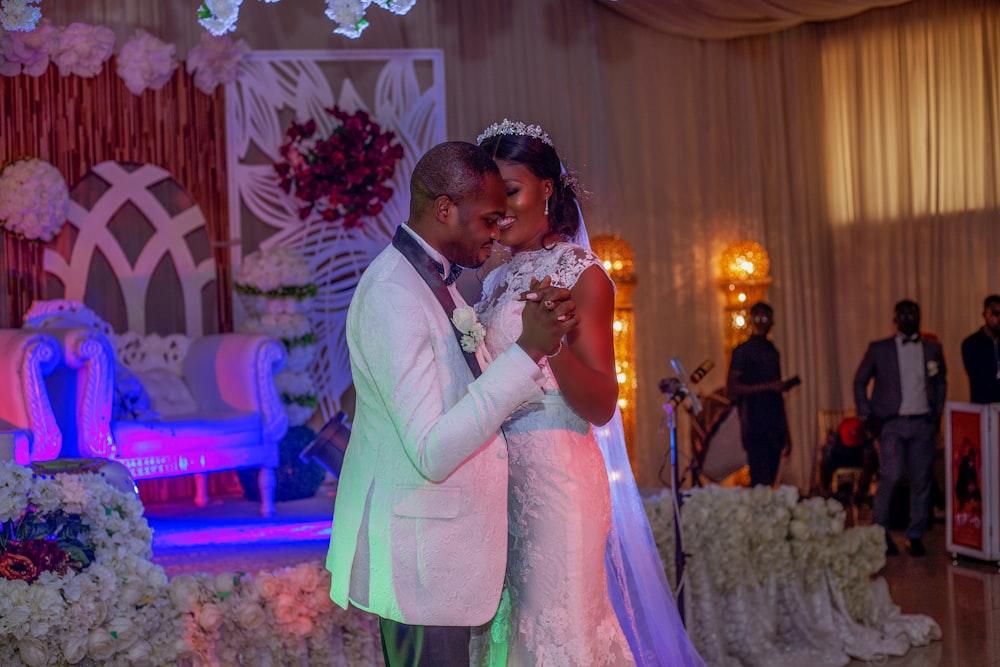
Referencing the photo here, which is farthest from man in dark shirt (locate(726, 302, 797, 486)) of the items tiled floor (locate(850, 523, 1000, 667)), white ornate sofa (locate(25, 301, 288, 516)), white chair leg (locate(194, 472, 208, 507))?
white chair leg (locate(194, 472, 208, 507))

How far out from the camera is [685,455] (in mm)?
9055

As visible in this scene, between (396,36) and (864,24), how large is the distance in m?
3.86

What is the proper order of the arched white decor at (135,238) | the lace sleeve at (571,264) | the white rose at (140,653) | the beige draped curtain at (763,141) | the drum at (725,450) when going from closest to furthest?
the lace sleeve at (571,264)
the white rose at (140,653)
the drum at (725,450)
the arched white decor at (135,238)
the beige draped curtain at (763,141)

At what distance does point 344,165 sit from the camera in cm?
811

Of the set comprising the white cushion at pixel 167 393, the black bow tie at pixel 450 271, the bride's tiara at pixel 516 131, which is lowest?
the white cushion at pixel 167 393

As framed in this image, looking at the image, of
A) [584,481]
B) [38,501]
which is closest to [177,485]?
[38,501]

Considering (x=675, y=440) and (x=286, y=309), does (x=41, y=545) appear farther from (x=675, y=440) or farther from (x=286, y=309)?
(x=286, y=309)

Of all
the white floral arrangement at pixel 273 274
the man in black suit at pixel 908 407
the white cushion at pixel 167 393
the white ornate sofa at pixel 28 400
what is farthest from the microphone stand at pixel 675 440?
the white cushion at pixel 167 393

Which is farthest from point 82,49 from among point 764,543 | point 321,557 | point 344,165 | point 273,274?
point 764,543

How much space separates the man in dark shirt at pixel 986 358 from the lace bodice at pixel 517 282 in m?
4.91

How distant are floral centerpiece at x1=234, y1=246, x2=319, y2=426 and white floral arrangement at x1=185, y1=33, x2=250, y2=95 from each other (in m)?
1.66

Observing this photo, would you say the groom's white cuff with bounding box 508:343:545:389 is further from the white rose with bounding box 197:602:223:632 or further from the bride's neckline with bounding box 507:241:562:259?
the white rose with bounding box 197:602:223:632

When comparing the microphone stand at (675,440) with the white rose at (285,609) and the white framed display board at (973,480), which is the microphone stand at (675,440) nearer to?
the white rose at (285,609)

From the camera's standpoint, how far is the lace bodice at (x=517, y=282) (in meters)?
2.76
